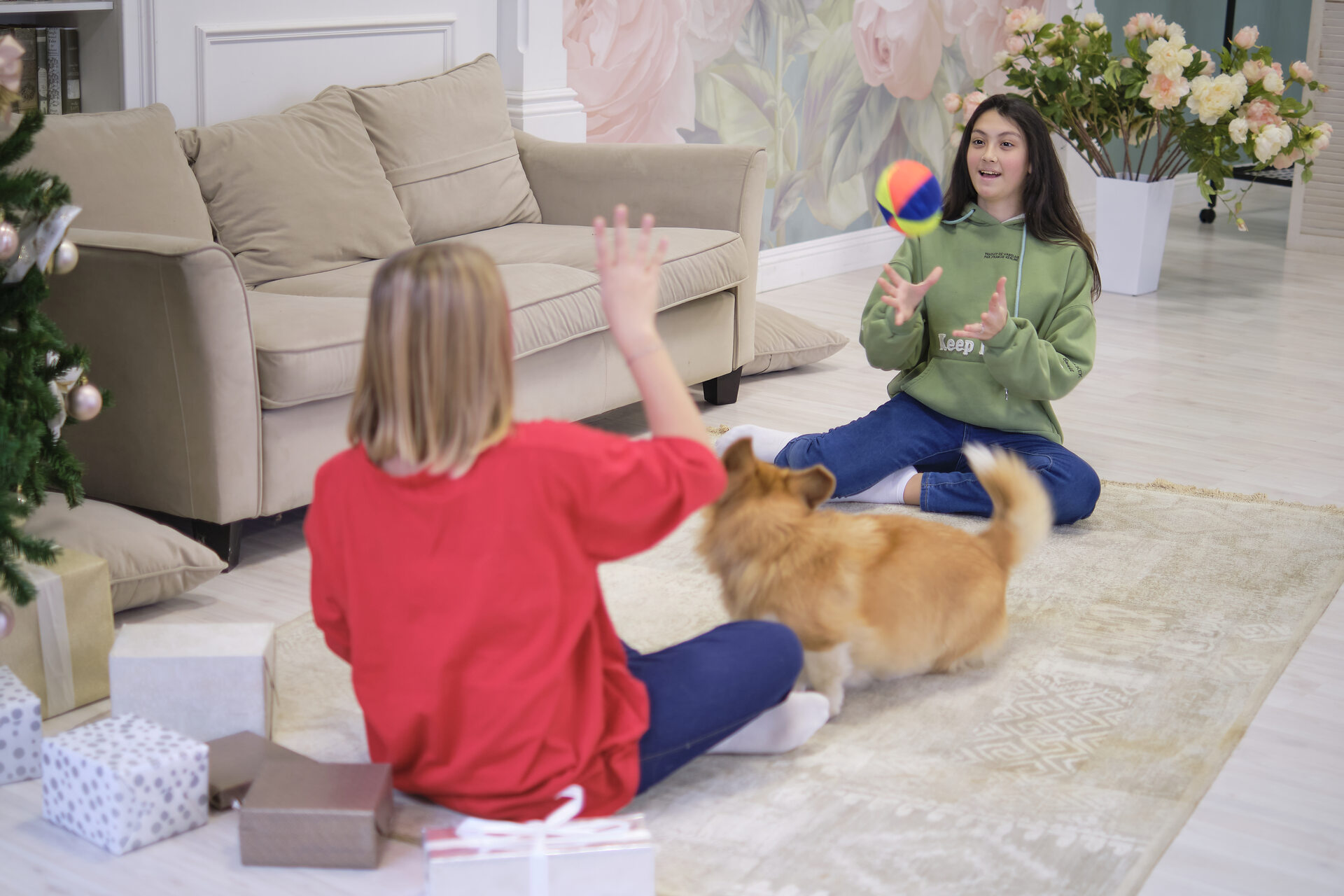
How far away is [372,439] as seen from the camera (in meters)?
1.44

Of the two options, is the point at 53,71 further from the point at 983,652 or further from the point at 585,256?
the point at 983,652

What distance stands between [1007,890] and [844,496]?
4.73 feet

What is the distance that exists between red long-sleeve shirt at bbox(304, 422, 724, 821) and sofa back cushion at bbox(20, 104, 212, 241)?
133 cm

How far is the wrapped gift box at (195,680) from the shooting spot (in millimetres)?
1815

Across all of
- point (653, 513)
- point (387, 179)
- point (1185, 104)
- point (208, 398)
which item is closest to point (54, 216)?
point (208, 398)

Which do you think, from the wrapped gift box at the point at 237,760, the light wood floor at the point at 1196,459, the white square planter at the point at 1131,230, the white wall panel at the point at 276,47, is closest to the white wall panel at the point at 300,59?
the white wall panel at the point at 276,47

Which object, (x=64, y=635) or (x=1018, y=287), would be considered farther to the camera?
(x=1018, y=287)

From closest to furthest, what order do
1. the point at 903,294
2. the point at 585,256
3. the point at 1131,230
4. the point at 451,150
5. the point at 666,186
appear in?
the point at 903,294, the point at 585,256, the point at 451,150, the point at 666,186, the point at 1131,230

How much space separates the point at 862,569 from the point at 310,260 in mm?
1718

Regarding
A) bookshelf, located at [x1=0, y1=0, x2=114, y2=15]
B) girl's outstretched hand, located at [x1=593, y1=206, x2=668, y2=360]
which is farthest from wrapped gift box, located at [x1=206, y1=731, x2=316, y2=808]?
bookshelf, located at [x1=0, y1=0, x2=114, y2=15]

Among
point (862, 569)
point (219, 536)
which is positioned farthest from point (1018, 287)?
point (219, 536)

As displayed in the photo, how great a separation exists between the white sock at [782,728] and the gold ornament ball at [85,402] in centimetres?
109

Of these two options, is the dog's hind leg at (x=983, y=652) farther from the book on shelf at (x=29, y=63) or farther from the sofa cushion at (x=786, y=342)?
the book on shelf at (x=29, y=63)

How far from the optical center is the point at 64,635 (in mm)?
1969
